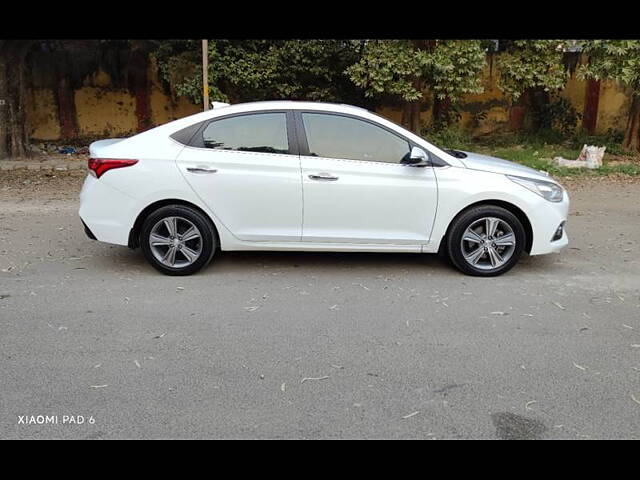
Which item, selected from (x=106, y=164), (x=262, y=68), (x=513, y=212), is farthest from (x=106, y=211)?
(x=262, y=68)

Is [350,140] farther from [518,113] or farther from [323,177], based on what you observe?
[518,113]

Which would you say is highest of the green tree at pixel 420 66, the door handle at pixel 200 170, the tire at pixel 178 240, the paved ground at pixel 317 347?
the green tree at pixel 420 66

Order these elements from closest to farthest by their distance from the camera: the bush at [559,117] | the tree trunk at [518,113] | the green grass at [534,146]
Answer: the green grass at [534,146] < the bush at [559,117] < the tree trunk at [518,113]

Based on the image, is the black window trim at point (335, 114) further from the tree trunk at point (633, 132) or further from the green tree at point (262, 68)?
the tree trunk at point (633, 132)

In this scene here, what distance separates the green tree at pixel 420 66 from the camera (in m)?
11.9

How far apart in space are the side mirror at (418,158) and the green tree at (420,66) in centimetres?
719

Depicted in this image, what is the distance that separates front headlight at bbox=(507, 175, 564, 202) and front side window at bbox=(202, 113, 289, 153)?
89.1 inches

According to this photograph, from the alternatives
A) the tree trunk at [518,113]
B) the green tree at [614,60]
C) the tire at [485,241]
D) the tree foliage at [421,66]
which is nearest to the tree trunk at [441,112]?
the tree trunk at [518,113]

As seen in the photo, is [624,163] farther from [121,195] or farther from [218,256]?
[121,195]

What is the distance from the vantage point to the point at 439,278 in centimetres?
554

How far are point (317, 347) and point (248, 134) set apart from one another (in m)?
2.39

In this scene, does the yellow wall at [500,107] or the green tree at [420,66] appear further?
the yellow wall at [500,107]

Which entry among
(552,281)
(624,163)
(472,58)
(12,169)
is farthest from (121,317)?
(624,163)

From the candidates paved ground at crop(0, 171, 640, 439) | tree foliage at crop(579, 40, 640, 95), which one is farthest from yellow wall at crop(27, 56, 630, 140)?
paved ground at crop(0, 171, 640, 439)
